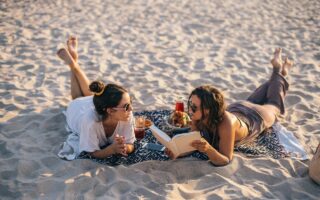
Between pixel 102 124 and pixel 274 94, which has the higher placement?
pixel 274 94

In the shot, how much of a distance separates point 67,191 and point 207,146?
134 centimetres

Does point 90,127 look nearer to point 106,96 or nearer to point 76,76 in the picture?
point 106,96

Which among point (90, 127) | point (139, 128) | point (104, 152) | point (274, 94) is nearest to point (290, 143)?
point (274, 94)

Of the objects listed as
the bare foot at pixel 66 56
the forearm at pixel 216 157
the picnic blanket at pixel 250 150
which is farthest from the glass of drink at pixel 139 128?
the bare foot at pixel 66 56

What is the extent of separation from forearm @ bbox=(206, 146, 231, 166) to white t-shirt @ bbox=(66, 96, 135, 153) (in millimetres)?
896

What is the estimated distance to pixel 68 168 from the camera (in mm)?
3803

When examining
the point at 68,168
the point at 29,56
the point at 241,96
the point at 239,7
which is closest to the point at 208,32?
the point at 239,7

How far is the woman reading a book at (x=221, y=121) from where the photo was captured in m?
3.62

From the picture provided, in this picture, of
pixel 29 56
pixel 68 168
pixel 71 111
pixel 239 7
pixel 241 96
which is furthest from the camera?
pixel 239 7

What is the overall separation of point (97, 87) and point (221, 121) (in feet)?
4.07

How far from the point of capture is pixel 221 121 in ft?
12.2

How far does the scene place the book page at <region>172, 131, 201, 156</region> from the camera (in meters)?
3.39

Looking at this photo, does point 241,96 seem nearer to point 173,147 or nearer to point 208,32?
point 173,147

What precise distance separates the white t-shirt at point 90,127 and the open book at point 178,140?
1.68 ft
